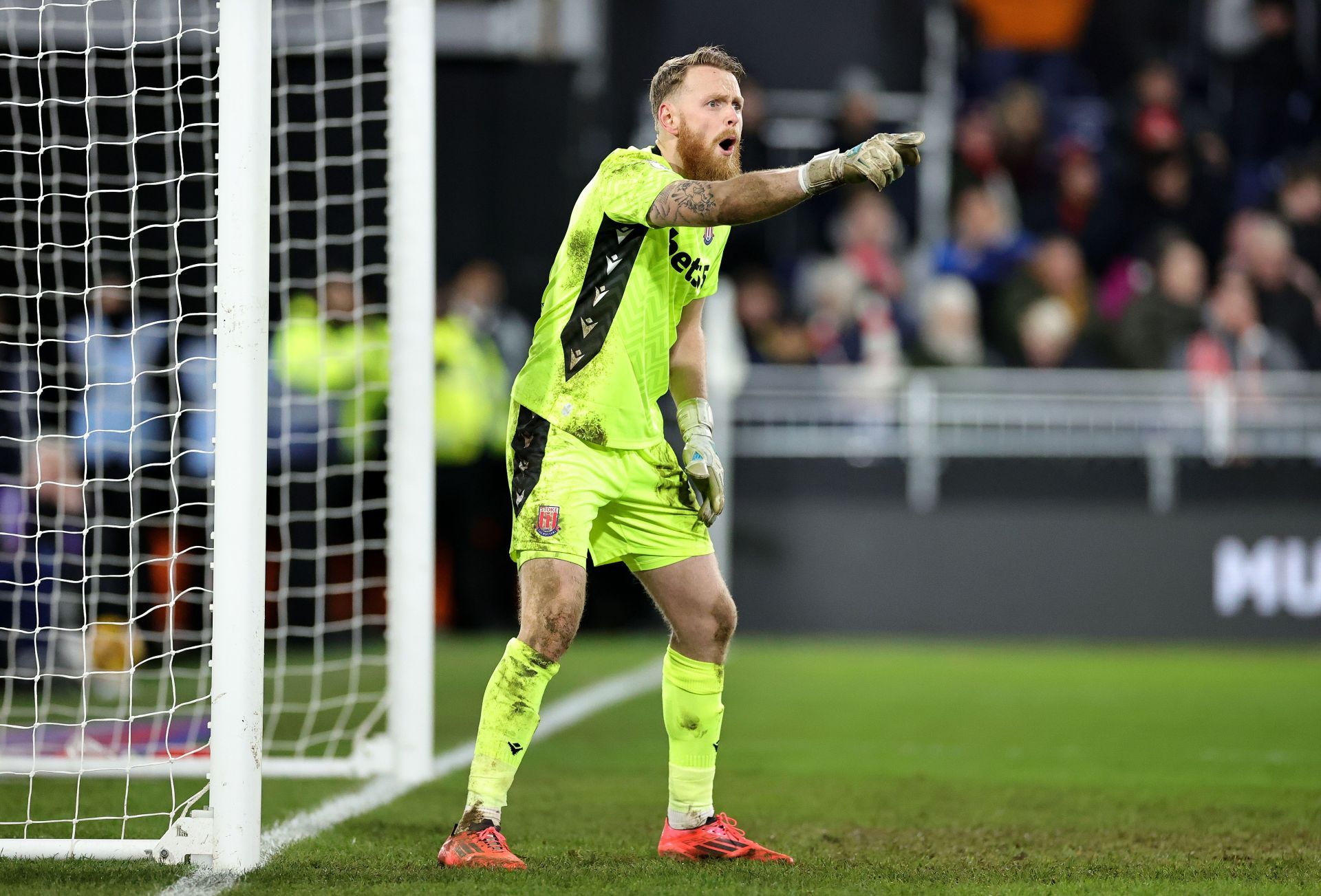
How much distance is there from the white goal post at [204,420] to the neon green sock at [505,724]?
535mm

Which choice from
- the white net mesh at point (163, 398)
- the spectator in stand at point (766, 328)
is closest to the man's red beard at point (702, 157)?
the white net mesh at point (163, 398)

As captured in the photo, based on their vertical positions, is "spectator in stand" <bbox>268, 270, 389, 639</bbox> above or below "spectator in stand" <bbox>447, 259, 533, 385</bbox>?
below

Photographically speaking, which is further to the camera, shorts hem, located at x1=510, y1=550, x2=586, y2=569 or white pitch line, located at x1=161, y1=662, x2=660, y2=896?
shorts hem, located at x1=510, y1=550, x2=586, y2=569

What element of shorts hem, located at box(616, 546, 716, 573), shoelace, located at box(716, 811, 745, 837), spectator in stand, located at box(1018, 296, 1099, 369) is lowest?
shoelace, located at box(716, 811, 745, 837)

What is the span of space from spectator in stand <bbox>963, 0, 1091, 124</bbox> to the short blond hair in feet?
37.0

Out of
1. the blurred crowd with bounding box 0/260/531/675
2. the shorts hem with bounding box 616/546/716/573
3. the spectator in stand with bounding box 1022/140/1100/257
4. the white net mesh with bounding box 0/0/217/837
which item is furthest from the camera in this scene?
the spectator in stand with bounding box 1022/140/1100/257

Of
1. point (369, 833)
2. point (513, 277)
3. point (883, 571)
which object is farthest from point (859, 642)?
point (369, 833)

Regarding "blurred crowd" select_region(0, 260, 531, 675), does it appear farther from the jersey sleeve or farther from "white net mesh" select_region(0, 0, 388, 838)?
the jersey sleeve

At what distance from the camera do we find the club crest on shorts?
4.00 meters

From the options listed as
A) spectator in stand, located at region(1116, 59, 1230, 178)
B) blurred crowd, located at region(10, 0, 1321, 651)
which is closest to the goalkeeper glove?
blurred crowd, located at region(10, 0, 1321, 651)

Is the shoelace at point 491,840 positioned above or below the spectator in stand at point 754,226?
below

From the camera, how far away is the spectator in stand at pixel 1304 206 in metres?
13.8

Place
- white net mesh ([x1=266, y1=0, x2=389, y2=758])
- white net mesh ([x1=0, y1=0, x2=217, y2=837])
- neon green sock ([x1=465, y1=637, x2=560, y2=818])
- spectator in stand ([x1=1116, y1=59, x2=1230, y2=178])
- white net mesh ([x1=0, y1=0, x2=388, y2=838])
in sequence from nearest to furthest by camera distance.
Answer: neon green sock ([x1=465, y1=637, x2=560, y2=818]) < white net mesh ([x1=0, y1=0, x2=388, y2=838]) < white net mesh ([x1=0, y1=0, x2=217, y2=837]) < white net mesh ([x1=266, y1=0, x2=389, y2=758]) < spectator in stand ([x1=1116, y1=59, x2=1230, y2=178])

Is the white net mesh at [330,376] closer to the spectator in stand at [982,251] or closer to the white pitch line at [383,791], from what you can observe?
the white pitch line at [383,791]
